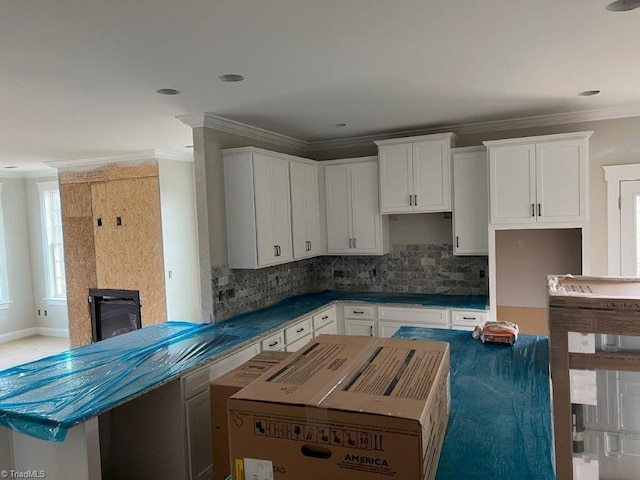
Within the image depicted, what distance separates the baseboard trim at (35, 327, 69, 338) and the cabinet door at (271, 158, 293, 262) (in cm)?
516

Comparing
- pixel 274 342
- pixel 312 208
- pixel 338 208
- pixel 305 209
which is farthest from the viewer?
pixel 338 208

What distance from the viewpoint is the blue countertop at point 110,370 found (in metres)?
2.20

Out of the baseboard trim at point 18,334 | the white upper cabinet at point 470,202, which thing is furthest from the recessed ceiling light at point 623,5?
the baseboard trim at point 18,334

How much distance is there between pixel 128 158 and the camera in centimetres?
614

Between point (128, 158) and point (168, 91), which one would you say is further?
point (128, 158)

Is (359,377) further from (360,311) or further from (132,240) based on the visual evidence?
(132,240)

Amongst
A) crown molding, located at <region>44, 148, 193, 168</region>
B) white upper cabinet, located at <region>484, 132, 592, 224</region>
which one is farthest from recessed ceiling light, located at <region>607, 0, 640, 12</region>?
crown molding, located at <region>44, 148, 193, 168</region>

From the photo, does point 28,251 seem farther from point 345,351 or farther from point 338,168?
point 345,351

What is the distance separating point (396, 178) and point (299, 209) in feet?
3.42

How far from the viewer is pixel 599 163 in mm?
4266

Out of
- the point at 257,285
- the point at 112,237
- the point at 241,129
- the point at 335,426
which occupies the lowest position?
the point at 257,285

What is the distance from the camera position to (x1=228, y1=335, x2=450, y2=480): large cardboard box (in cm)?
111

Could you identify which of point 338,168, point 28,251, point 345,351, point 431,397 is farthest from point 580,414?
point 28,251

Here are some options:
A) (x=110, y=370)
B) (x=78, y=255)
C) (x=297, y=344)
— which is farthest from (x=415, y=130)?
(x=78, y=255)
